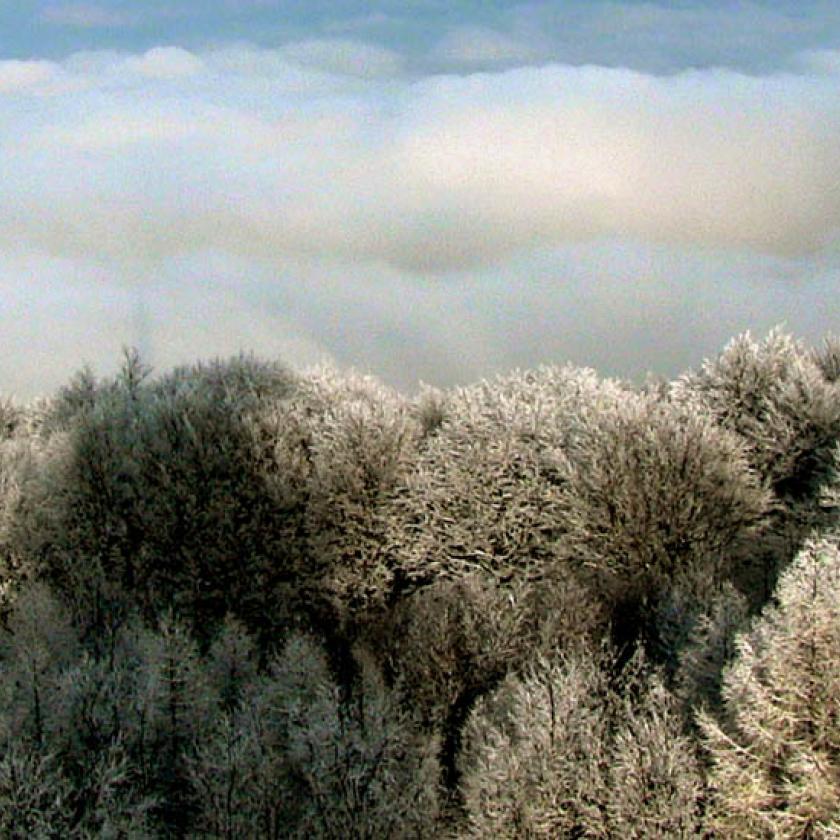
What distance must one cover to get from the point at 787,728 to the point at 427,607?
16.2 metres

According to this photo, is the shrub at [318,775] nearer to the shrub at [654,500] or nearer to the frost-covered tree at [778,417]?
the shrub at [654,500]

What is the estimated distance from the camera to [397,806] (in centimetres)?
2556

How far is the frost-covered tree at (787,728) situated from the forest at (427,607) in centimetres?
6

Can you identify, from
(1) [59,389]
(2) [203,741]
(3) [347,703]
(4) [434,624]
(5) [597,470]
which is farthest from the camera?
(1) [59,389]

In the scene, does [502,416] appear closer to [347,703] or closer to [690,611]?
[690,611]

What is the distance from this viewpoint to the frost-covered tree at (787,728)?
21009 mm

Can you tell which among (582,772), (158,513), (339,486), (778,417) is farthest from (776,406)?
(582,772)

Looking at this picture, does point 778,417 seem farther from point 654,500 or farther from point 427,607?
point 427,607

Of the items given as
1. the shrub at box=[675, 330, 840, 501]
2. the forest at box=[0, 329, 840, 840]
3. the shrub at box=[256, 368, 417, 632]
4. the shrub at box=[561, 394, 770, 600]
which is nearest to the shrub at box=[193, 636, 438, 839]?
the forest at box=[0, 329, 840, 840]

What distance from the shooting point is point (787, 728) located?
70.6 feet

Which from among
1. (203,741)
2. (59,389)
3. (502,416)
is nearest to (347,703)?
(203,741)

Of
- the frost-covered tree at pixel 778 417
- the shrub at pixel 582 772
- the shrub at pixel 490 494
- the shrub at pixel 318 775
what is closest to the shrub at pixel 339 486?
the shrub at pixel 490 494

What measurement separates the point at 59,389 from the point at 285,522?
2235 centimetres

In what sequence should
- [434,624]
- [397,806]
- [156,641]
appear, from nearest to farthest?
[397,806], [156,641], [434,624]
